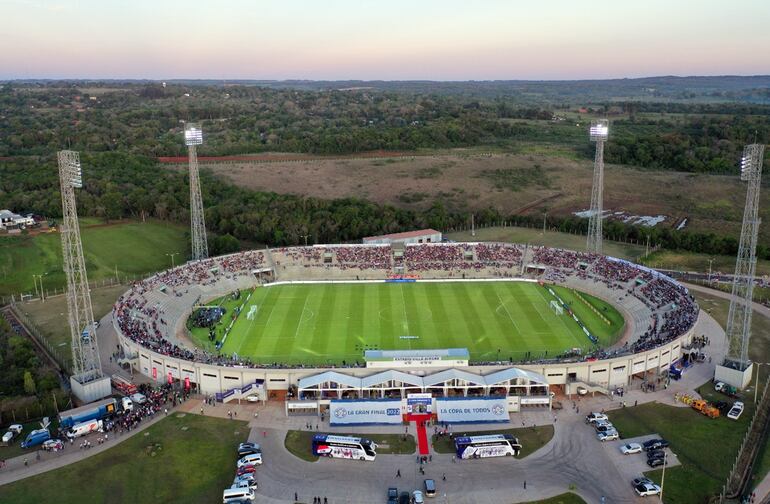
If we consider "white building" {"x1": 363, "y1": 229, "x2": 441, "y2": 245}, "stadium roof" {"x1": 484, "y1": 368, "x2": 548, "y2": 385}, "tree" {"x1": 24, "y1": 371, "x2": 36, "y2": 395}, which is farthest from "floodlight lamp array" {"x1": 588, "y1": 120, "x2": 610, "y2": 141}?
"tree" {"x1": 24, "y1": 371, "x2": 36, "y2": 395}

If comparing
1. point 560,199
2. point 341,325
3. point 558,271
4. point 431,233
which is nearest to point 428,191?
point 560,199

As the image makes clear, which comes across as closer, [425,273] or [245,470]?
[245,470]

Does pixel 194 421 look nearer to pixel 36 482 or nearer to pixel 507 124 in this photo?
pixel 36 482

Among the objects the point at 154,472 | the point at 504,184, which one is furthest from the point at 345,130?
the point at 154,472

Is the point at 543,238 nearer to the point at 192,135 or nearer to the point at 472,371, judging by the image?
the point at 472,371

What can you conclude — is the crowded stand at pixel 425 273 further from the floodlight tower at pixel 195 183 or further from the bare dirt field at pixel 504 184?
the bare dirt field at pixel 504 184
